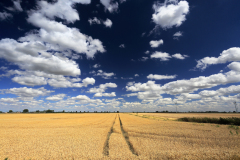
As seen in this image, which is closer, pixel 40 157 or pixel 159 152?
pixel 40 157

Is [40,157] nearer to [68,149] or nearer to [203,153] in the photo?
[68,149]

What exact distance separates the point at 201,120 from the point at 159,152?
31.9 metres

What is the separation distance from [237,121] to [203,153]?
25799 mm

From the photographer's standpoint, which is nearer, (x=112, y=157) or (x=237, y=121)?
(x=112, y=157)

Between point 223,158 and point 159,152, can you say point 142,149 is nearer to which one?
point 159,152

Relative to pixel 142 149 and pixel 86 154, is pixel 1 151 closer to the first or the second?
pixel 86 154

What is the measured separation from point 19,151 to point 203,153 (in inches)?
472

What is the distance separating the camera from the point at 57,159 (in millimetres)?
6602

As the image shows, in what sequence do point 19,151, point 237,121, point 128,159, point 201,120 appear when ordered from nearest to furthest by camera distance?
1. point 128,159
2. point 19,151
3. point 237,121
4. point 201,120

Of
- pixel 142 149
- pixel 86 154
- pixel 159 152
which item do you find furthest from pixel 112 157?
pixel 159 152

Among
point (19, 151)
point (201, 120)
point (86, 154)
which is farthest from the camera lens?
point (201, 120)

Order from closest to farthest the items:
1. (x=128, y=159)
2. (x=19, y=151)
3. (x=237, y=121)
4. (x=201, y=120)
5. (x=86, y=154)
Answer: (x=128, y=159)
(x=86, y=154)
(x=19, y=151)
(x=237, y=121)
(x=201, y=120)

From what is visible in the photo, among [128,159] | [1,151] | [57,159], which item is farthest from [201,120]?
[1,151]

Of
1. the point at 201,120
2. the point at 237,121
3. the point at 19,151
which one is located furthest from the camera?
the point at 201,120
